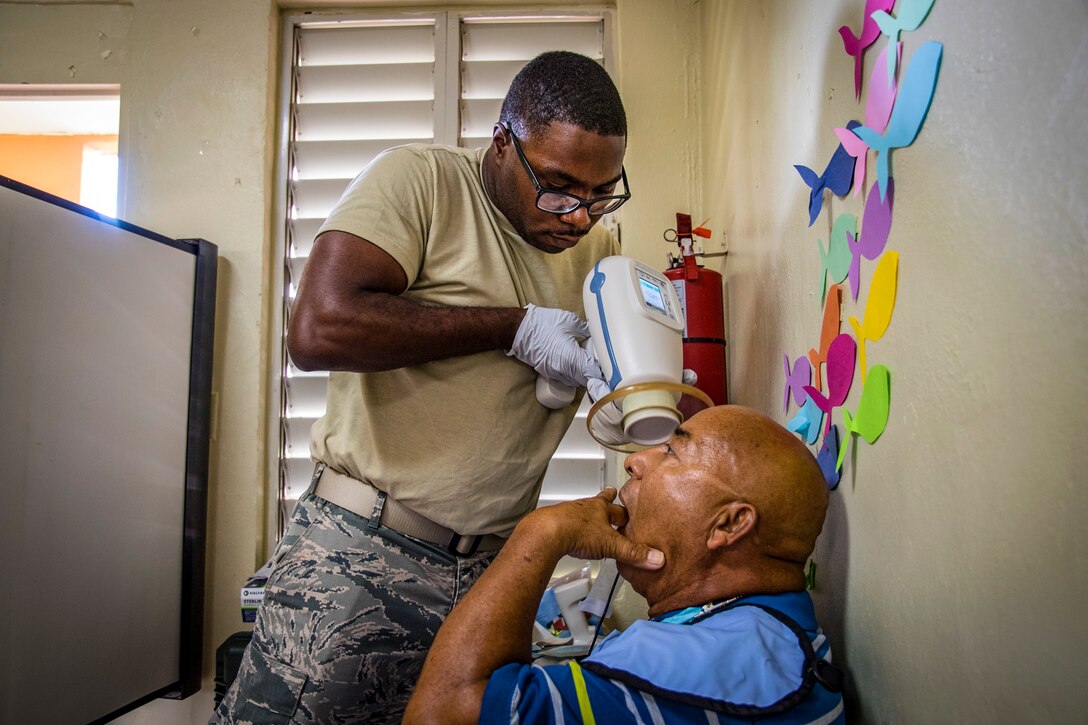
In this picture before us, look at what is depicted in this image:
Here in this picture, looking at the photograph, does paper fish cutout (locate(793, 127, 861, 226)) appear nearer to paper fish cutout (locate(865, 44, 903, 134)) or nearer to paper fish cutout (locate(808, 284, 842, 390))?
paper fish cutout (locate(865, 44, 903, 134))

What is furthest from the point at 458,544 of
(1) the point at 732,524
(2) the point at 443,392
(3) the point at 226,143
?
(3) the point at 226,143

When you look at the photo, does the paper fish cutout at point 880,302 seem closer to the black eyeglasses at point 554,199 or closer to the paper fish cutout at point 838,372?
the paper fish cutout at point 838,372

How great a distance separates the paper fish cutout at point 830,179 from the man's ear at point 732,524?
51 cm

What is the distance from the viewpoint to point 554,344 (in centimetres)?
132

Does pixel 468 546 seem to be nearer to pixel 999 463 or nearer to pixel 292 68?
pixel 999 463

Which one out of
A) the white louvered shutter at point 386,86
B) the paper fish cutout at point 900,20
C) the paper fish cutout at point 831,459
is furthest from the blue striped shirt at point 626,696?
the white louvered shutter at point 386,86

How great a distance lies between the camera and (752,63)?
5.90ft

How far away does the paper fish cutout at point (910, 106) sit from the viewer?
2.67 ft

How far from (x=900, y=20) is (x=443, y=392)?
93 cm

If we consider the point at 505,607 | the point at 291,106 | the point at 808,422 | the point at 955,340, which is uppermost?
the point at 291,106

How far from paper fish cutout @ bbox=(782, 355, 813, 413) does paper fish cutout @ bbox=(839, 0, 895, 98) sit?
47 centimetres

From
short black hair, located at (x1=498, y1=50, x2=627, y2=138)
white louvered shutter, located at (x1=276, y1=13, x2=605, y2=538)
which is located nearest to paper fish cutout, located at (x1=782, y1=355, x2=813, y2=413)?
short black hair, located at (x1=498, y1=50, x2=627, y2=138)

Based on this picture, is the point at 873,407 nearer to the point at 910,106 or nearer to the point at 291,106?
the point at 910,106

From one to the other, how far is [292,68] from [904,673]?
283 centimetres
